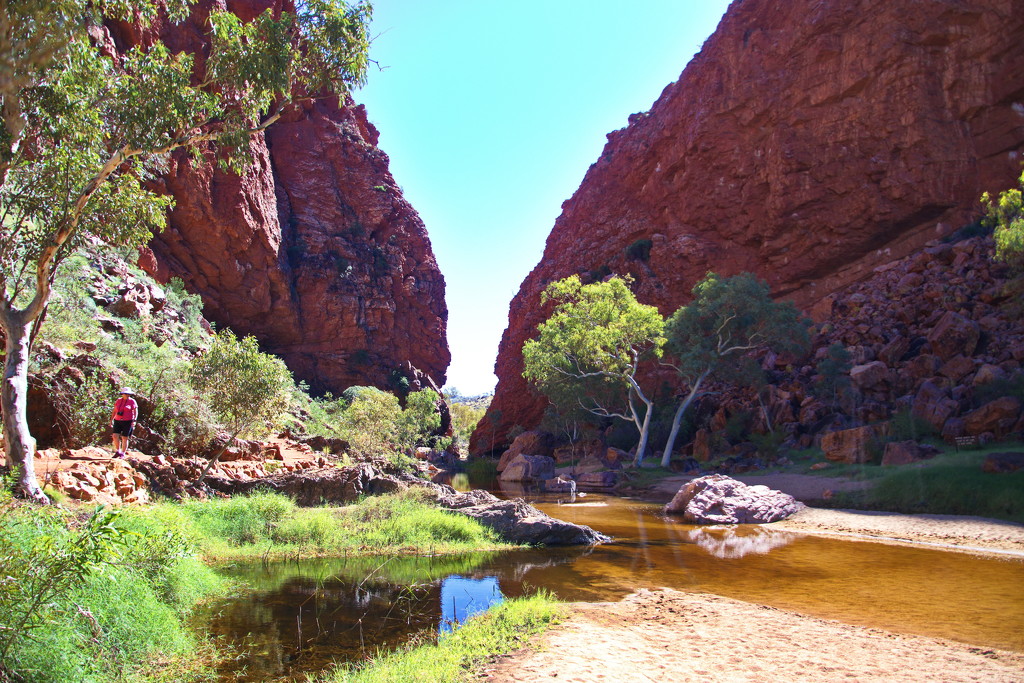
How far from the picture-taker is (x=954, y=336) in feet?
81.1

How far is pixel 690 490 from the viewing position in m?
15.1

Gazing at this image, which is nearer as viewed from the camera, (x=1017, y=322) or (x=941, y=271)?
(x=1017, y=322)

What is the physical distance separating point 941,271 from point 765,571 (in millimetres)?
30845

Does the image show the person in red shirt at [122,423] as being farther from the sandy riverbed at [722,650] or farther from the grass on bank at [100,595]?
the sandy riverbed at [722,650]

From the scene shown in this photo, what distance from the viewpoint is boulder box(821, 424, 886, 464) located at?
18.5 m

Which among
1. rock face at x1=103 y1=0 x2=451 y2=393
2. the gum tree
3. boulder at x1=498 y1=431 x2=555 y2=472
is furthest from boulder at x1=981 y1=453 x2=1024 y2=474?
rock face at x1=103 y1=0 x2=451 y2=393

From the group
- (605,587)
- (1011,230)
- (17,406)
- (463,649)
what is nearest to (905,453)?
(1011,230)

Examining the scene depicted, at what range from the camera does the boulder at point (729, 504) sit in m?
13.9

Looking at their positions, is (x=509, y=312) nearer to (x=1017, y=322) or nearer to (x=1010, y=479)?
(x=1017, y=322)

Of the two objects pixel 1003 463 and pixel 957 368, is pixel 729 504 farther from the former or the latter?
pixel 957 368

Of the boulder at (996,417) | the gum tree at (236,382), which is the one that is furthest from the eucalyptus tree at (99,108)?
the boulder at (996,417)

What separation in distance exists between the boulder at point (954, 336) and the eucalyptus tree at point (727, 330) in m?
5.45

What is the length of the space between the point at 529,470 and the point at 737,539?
76.1 ft

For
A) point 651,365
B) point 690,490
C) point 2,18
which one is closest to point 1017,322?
point 690,490
